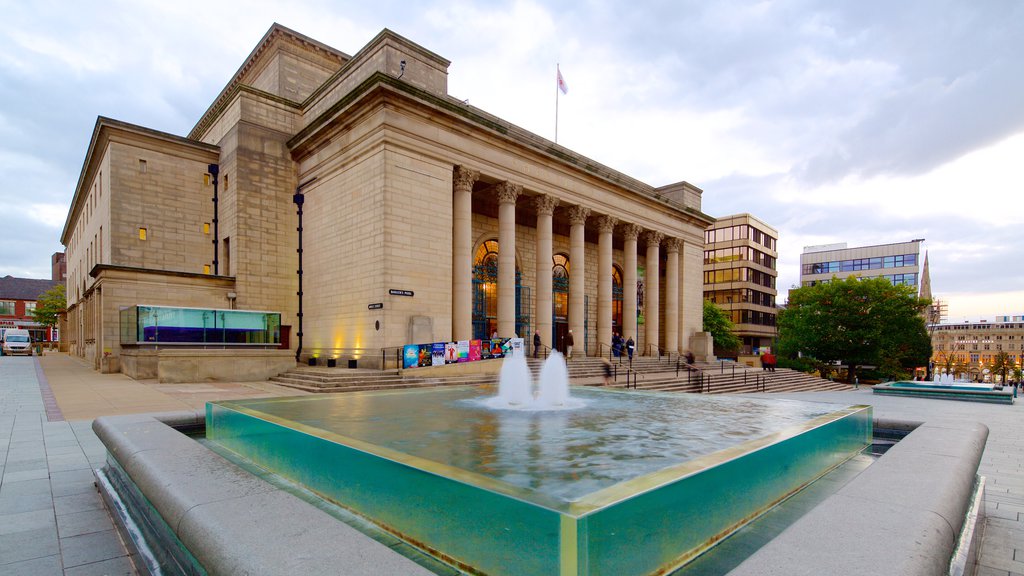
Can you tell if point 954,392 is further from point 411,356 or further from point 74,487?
point 74,487

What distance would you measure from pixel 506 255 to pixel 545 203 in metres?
4.46

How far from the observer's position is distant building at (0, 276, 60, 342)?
8638 centimetres

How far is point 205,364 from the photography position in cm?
1947

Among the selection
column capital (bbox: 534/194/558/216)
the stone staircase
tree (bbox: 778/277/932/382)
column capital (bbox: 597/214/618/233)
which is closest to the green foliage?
the stone staircase

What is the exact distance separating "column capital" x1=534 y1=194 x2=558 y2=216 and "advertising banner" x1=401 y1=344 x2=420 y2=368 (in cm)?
1248

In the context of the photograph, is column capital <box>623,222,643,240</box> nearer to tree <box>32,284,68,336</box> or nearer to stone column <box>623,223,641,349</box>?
stone column <box>623,223,641,349</box>

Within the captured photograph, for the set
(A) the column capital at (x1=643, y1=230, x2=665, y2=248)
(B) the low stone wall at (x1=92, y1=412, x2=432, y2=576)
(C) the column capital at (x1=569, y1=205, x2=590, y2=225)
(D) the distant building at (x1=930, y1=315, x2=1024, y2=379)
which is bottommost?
(D) the distant building at (x1=930, y1=315, x2=1024, y2=379)

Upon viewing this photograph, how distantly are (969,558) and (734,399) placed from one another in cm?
584

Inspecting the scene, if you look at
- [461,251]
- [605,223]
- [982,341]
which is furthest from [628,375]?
[982,341]

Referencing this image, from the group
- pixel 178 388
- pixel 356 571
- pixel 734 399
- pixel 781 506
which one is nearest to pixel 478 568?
pixel 356 571

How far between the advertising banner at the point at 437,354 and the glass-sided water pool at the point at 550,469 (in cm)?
1230

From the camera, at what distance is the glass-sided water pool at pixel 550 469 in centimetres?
269

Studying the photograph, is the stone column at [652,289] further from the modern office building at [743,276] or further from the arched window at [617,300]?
the modern office building at [743,276]

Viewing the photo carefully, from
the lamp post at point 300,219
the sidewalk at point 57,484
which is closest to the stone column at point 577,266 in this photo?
the lamp post at point 300,219
